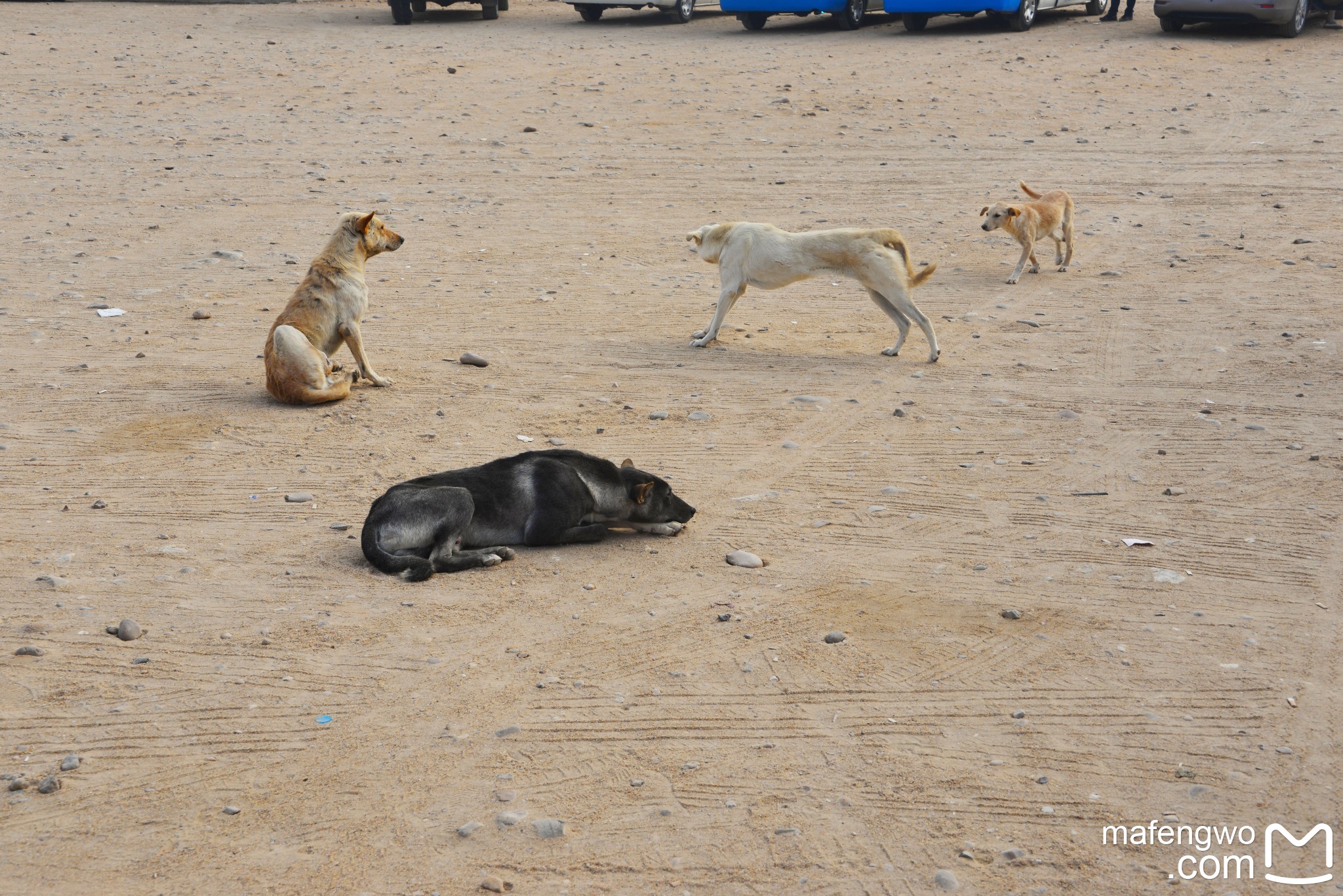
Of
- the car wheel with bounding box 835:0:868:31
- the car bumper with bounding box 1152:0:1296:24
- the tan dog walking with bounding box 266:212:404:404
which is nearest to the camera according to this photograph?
the tan dog walking with bounding box 266:212:404:404

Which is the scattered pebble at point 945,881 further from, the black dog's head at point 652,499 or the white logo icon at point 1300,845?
the black dog's head at point 652,499

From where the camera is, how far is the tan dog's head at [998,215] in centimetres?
1120

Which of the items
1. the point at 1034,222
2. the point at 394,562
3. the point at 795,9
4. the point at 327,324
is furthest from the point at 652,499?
the point at 795,9

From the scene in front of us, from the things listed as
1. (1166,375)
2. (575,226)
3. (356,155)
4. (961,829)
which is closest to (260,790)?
(961,829)

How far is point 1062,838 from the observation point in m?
4.04

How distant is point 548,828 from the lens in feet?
13.5

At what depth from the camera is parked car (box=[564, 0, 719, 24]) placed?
23.4m

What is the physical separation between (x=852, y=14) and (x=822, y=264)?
14.7 m

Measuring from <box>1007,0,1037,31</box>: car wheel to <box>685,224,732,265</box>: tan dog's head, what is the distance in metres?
14.1

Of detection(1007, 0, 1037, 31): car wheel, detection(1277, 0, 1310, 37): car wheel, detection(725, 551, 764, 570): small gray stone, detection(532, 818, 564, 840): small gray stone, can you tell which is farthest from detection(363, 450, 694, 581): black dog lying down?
detection(1277, 0, 1310, 37): car wheel

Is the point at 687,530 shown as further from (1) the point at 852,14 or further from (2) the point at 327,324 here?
(1) the point at 852,14

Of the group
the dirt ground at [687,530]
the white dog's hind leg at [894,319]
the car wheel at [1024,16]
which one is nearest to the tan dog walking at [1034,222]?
the dirt ground at [687,530]

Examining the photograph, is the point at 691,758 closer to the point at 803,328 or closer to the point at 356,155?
the point at 803,328

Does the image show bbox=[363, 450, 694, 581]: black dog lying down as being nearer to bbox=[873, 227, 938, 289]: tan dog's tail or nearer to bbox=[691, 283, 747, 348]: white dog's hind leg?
bbox=[691, 283, 747, 348]: white dog's hind leg
